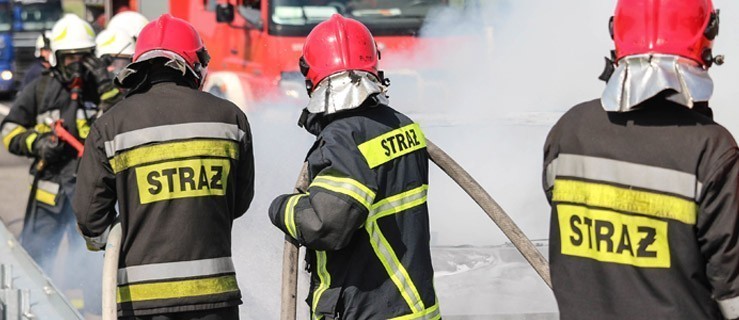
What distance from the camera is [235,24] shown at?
1078 cm

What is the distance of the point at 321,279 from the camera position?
3.67 metres

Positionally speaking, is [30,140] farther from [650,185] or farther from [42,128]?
[650,185]

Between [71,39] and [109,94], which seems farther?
[71,39]

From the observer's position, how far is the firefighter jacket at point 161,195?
3.93 metres

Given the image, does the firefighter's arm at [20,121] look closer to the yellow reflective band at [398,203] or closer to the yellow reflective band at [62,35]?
the yellow reflective band at [62,35]

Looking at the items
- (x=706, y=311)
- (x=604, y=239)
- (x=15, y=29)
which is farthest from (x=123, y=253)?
(x=15, y=29)

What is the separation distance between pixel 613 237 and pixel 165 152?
160cm

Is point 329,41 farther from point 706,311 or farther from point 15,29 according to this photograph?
point 15,29

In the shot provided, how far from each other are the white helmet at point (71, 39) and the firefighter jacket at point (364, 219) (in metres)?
4.43

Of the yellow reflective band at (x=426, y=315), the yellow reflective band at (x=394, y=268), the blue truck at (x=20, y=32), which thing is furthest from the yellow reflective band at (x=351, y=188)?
the blue truck at (x=20, y=32)

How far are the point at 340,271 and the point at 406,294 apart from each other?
22 cm

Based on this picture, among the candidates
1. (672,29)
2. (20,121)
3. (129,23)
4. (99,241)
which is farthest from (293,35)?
(672,29)

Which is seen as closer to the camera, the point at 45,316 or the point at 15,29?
the point at 45,316

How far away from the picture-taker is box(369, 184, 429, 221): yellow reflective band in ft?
11.9
